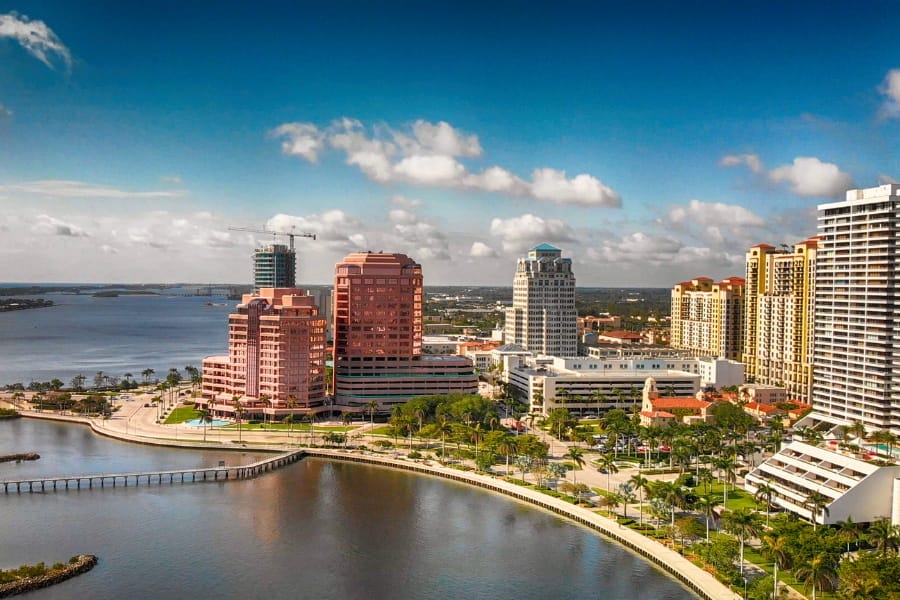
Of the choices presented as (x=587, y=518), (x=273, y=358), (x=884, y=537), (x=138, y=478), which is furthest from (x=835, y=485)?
(x=273, y=358)

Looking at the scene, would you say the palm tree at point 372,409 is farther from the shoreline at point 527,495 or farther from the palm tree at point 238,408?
the palm tree at point 238,408

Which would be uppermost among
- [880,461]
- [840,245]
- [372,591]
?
[840,245]

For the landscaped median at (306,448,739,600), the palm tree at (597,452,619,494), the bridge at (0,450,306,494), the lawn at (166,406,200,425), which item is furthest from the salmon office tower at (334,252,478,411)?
the palm tree at (597,452,619,494)

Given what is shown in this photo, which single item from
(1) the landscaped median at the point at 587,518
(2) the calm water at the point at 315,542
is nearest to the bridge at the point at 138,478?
(2) the calm water at the point at 315,542

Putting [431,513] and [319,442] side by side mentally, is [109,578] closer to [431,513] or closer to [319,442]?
[431,513]

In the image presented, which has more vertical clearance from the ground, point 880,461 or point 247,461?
point 880,461

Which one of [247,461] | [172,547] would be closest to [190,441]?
[247,461]
